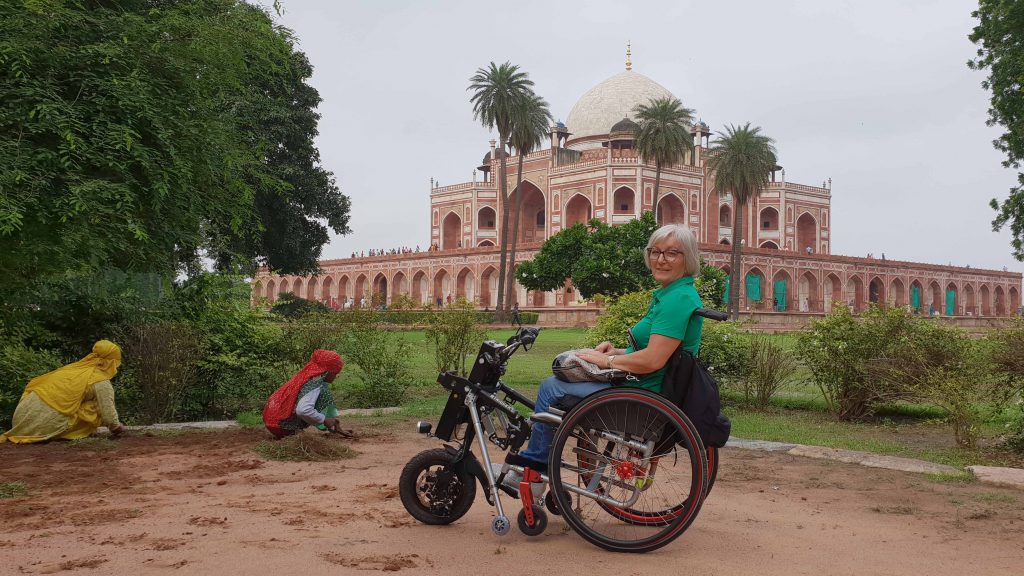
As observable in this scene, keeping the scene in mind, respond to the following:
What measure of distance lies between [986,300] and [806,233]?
1373 cm

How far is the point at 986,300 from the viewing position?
55.7 metres

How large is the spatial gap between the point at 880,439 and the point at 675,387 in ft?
14.9

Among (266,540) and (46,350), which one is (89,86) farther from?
(266,540)

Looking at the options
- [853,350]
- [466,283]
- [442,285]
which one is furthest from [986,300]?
[853,350]

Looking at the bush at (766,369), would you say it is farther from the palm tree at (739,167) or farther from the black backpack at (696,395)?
the palm tree at (739,167)

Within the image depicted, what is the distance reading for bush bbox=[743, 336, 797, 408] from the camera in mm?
9070

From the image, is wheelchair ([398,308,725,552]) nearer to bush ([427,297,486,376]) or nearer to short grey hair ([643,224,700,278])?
short grey hair ([643,224,700,278])

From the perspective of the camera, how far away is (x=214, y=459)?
5.38m

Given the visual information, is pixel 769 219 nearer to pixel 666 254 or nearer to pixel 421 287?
pixel 421 287

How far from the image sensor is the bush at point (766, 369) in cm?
907

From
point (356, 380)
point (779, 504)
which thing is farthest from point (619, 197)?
point (779, 504)

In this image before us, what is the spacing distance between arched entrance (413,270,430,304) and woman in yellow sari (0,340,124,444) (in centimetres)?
4109

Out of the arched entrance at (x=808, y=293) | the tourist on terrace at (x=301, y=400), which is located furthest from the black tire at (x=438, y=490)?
the arched entrance at (x=808, y=293)

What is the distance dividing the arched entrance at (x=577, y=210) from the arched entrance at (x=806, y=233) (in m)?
14.2
